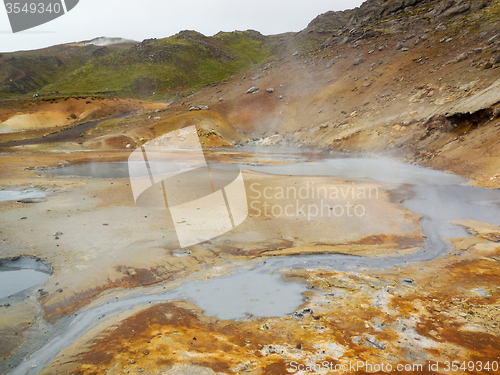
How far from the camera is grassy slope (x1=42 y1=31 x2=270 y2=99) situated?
6419 cm

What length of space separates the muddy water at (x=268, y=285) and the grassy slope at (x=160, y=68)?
58773 millimetres

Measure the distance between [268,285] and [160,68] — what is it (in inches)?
2766

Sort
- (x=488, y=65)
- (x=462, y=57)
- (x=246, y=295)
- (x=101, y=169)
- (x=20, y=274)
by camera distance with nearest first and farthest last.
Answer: (x=246, y=295)
(x=20, y=274)
(x=101, y=169)
(x=488, y=65)
(x=462, y=57)

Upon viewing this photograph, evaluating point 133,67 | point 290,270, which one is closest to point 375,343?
point 290,270

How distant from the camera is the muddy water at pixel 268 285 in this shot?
5.36 meters

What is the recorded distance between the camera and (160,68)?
69.1 meters

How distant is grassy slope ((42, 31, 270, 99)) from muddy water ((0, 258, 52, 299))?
5821 cm

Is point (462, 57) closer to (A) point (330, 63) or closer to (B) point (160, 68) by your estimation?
(A) point (330, 63)

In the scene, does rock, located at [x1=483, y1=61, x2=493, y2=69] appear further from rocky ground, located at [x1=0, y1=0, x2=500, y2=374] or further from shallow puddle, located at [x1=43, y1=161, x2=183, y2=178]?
shallow puddle, located at [x1=43, y1=161, x2=183, y2=178]

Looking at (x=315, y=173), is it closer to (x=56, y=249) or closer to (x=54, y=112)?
(x=56, y=249)

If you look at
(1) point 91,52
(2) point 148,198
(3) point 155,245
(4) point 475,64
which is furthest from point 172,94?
(3) point 155,245

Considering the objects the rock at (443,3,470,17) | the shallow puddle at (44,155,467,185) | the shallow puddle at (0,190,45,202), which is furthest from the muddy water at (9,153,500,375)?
Answer: the rock at (443,3,470,17)

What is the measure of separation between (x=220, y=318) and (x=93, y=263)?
333 cm

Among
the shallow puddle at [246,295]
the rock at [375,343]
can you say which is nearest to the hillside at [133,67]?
the shallow puddle at [246,295]
